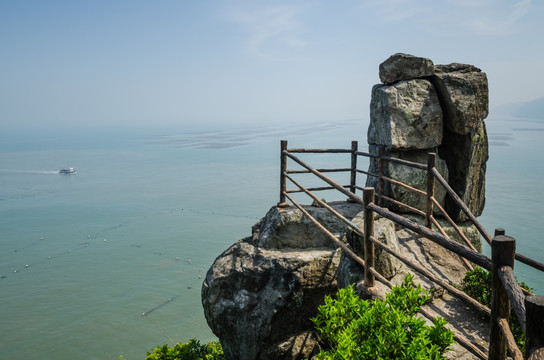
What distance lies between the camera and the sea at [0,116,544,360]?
27.3 metres

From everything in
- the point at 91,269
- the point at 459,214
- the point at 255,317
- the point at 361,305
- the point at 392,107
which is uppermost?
the point at 392,107

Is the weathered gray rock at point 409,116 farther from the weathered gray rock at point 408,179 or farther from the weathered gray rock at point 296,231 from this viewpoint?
the weathered gray rock at point 296,231

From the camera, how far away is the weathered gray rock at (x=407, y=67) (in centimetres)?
953

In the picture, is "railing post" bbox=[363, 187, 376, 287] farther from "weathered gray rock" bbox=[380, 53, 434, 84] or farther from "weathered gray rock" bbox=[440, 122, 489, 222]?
"weathered gray rock" bbox=[380, 53, 434, 84]

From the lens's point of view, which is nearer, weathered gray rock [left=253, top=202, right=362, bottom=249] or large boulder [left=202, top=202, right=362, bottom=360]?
large boulder [left=202, top=202, right=362, bottom=360]

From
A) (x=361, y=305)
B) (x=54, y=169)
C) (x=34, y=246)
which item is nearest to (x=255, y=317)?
(x=361, y=305)

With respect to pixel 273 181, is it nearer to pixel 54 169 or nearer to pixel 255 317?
pixel 54 169


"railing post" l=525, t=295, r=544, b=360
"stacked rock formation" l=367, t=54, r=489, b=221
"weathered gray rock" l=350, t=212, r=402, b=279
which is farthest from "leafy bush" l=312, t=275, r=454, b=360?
"stacked rock formation" l=367, t=54, r=489, b=221

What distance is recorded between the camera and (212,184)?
86562 mm

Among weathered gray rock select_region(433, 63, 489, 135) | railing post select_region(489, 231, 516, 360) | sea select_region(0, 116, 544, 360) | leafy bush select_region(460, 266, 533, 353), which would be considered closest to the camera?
railing post select_region(489, 231, 516, 360)

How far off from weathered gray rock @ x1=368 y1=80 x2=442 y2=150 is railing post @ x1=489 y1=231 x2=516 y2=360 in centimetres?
685

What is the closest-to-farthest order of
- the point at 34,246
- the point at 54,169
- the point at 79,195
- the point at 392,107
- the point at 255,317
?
the point at 255,317, the point at 392,107, the point at 34,246, the point at 79,195, the point at 54,169

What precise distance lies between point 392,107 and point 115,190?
8023 cm

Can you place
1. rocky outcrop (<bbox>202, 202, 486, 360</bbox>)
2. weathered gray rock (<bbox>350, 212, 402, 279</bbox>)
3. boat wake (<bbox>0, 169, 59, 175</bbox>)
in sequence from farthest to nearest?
boat wake (<bbox>0, 169, 59, 175</bbox>), rocky outcrop (<bbox>202, 202, 486, 360</bbox>), weathered gray rock (<bbox>350, 212, 402, 279</bbox>)
